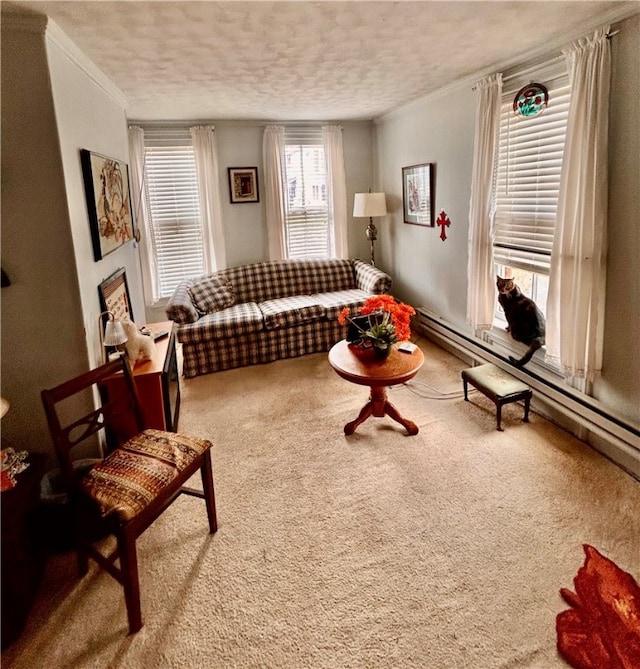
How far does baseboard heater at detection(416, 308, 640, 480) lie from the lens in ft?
8.16

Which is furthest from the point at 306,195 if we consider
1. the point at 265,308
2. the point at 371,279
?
the point at 265,308

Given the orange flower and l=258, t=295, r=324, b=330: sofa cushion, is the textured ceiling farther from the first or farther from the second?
l=258, t=295, r=324, b=330: sofa cushion

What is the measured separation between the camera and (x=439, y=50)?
2771 millimetres

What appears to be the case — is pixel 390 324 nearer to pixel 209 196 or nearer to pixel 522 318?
pixel 522 318

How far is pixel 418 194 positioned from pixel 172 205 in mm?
2686

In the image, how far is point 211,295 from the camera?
4641 mm

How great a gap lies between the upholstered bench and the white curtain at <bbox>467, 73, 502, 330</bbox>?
1.45 ft

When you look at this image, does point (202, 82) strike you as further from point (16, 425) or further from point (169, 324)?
point (16, 425)

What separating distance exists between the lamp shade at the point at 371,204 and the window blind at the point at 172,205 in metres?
1.84

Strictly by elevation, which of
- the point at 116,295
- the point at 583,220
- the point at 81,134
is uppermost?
the point at 81,134

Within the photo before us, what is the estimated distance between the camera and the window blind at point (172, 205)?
191 inches

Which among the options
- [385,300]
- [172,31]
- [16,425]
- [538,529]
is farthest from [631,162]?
[16,425]

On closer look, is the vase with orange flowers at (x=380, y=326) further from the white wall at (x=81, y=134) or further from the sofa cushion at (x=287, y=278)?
the sofa cushion at (x=287, y=278)

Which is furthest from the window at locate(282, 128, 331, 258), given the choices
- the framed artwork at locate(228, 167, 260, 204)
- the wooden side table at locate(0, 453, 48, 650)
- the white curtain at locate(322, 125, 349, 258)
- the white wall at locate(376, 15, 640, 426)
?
the wooden side table at locate(0, 453, 48, 650)
